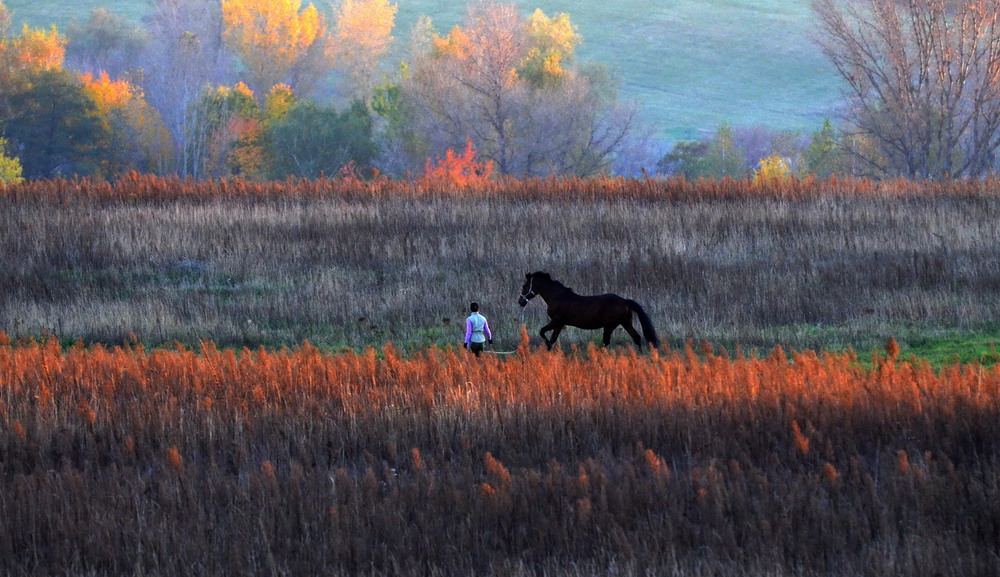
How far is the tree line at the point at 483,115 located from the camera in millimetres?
38750

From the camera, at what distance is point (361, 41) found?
114 metres

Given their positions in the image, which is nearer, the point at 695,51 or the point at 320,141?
the point at 320,141

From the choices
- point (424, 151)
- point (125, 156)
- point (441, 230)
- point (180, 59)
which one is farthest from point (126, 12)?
point (441, 230)

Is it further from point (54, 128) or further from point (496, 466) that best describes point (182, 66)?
point (496, 466)

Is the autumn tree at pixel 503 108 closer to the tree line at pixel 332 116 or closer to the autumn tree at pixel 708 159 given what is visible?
the tree line at pixel 332 116

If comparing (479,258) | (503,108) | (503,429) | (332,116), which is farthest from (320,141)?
(503,429)

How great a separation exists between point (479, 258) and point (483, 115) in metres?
41.9

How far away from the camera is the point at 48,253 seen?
19.8 meters

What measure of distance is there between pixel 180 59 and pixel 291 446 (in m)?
82.6

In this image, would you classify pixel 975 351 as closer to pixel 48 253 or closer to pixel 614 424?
pixel 614 424

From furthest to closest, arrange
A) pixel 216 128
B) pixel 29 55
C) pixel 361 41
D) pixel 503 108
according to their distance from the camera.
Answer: pixel 361 41
pixel 29 55
pixel 216 128
pixel 503 108

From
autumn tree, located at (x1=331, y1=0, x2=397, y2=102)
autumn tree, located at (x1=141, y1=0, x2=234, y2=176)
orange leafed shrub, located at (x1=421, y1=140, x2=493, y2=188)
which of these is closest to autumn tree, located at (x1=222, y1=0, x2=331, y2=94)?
autumn tree, located at (x1=141, y1=0, x2=234, y2=176)

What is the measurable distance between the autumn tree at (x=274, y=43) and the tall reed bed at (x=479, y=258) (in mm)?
79637

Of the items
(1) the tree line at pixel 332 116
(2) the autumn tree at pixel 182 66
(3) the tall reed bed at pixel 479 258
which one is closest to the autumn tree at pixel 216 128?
(1) the tree line at pixel 332 116
